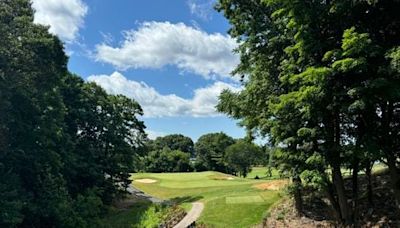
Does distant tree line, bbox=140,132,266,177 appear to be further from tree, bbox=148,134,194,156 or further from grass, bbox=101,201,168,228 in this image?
grass, bbox=101,201,168,228

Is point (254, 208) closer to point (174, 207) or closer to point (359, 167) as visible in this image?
point (174, 207)

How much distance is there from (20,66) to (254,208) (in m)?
16.0

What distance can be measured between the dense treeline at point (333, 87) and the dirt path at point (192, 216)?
963 centimetres

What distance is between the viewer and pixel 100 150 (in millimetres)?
40750

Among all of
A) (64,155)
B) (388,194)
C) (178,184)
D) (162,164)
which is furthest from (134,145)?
(162,164)

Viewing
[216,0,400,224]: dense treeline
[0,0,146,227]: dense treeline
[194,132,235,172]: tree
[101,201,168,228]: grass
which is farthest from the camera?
[194,132,235,172]: tree

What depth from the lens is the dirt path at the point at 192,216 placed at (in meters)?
25.4

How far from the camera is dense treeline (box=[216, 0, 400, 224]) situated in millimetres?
11891

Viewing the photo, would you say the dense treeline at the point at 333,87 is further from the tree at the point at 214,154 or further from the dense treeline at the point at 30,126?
the tree at the point at 214,154

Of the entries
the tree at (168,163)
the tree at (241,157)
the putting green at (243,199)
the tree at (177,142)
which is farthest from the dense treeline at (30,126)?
the tree at (177,142)

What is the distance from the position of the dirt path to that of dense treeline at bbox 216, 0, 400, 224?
9626 millimetres

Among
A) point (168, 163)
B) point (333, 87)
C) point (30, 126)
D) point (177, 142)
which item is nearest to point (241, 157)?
point (168, 163)

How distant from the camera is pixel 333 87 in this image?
42.2 ft

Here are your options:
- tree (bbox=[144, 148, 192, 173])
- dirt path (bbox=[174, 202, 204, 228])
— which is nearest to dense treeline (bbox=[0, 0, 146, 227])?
dirt path (bbox=[174, 202, 204, 228])
